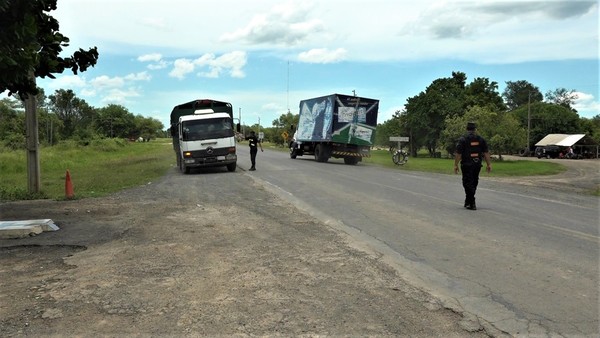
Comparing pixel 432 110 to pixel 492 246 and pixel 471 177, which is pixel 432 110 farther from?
pixel 492 246

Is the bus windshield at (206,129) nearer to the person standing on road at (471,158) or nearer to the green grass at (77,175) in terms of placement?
the green grass at (77,175)

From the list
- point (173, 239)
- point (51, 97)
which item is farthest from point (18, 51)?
point (51, 97)

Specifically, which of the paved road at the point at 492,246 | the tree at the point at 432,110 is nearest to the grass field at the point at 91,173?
the paved road at the point at 492,246

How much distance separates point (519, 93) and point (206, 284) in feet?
421

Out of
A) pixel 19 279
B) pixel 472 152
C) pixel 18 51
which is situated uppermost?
pixel 18 51

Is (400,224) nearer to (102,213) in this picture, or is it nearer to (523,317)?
(523,317)

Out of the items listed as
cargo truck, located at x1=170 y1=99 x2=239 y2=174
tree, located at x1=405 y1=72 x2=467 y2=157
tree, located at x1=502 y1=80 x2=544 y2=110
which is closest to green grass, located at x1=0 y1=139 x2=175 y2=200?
cargo truck, located at x1=170 y1=99 x2=239 y2=174

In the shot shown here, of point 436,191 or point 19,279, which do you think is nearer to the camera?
point 19,279

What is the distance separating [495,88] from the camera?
2579 inches

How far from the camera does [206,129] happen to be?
68.2ft

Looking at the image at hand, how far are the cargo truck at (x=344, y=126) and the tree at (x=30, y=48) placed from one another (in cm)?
1784

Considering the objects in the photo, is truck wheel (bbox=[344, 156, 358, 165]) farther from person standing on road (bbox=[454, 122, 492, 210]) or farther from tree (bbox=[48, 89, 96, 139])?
tree (bbox=[48, 89, 96, 139])

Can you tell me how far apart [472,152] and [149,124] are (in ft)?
505

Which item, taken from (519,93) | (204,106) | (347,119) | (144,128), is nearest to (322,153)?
(347,119)
